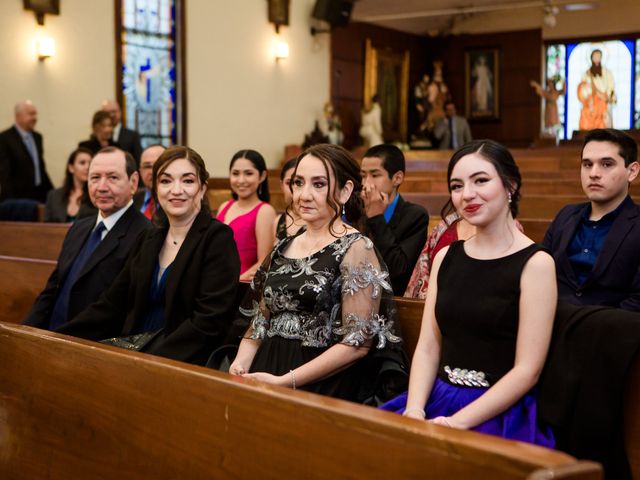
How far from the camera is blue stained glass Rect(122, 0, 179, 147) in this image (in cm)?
985

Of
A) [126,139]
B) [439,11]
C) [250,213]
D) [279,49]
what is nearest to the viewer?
[250,213]

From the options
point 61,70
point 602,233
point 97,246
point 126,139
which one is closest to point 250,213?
point 97,246

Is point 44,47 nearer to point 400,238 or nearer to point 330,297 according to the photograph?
point 400,238

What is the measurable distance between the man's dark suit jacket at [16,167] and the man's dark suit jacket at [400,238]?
16.2ft

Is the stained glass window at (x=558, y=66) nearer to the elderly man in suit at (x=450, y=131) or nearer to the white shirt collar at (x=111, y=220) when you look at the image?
the elderly man in suit at (x=450, y=131)

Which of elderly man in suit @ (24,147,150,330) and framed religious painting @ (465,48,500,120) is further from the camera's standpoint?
framed religious painting @ (465,48,500,120)

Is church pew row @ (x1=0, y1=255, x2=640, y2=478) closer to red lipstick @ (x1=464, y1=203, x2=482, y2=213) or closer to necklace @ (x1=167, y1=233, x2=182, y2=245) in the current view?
necklace @ (x1=167, y1=233, x2=182, y2=245)

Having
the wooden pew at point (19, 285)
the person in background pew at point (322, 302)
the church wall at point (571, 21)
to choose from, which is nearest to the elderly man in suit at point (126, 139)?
the wooden pew at point (19, 285)

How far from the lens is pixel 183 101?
10.4m

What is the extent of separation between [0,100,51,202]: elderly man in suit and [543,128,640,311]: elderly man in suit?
19.1ft

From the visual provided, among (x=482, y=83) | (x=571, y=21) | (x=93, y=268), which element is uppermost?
(x=571, y=21)

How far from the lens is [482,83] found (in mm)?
15164

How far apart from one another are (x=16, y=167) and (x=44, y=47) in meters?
1.43

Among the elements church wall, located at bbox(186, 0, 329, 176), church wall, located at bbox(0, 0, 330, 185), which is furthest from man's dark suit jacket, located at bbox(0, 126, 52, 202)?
church wall, located at bbox(186, 0, 329, 176)
